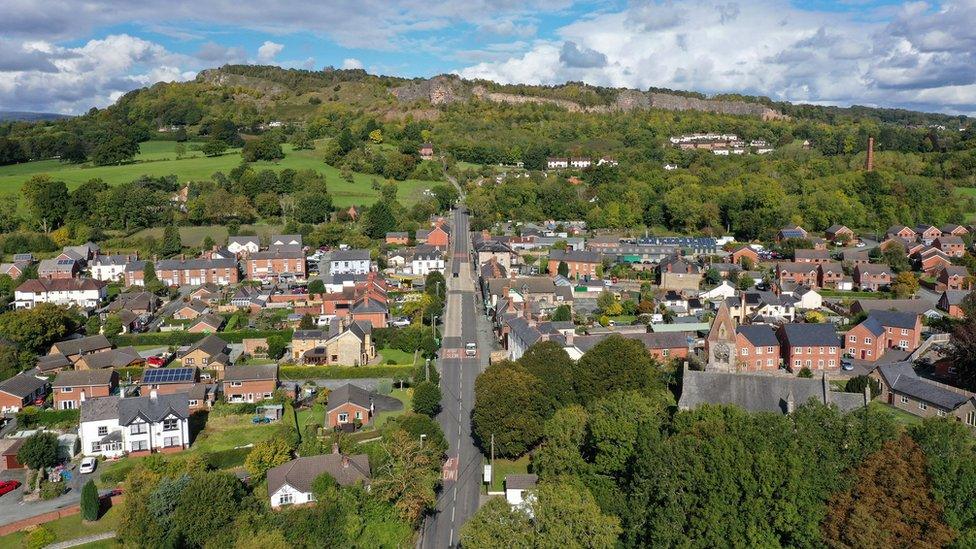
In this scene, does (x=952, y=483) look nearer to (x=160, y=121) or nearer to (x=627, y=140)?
(x=627, y=140)

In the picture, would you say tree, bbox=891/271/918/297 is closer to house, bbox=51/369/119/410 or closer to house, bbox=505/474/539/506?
house, bbox=505/474/539/506

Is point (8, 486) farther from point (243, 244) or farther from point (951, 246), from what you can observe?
point (951, 246)

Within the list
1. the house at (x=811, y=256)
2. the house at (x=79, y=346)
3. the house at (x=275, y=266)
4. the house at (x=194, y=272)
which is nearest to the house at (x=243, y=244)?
the house at (x=275, y=266)

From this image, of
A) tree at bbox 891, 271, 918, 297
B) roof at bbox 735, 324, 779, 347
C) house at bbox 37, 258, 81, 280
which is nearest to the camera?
roof at bbox 735, 324, 779, 347

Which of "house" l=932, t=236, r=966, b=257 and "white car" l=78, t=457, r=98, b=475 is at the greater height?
"house" l=932, t=236, r=966, b=257

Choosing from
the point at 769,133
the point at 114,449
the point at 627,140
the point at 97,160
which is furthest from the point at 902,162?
the point at 97,160

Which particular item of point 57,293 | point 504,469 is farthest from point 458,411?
point 57,293

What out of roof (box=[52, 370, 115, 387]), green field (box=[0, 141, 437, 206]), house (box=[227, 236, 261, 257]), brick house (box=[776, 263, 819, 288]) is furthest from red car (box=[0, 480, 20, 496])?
green field (box=[0, 141, 437, 206])
